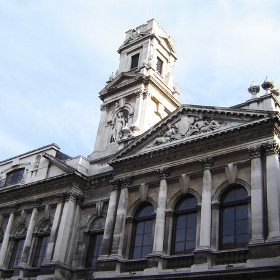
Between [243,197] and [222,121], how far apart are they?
417 centimetres

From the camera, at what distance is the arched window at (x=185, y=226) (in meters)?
20.1

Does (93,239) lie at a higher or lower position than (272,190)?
lower

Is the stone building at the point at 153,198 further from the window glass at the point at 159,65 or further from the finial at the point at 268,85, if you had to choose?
the window glass at the point at 159,65

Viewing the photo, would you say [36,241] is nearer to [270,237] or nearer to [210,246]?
[210,246]

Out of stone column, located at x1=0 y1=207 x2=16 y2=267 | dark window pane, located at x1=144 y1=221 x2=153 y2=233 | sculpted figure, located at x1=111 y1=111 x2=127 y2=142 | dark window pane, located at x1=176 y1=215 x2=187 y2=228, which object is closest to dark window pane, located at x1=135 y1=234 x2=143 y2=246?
dark window pane, located at x1=144 y1=221 x2=153 y2=233

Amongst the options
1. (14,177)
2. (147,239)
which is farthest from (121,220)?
(14,177)

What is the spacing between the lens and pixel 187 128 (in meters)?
22.9

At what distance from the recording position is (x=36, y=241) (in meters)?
26.5

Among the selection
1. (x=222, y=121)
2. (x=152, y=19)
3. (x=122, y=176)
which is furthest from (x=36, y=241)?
(x=152, y=19)

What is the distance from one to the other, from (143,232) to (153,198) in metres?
1.78

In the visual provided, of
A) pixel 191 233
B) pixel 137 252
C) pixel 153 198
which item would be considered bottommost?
pixel 137 252

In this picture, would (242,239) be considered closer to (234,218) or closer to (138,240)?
(234,218)

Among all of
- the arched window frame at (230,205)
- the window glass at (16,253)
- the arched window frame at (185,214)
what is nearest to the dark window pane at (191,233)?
the arched window frame at (185,214)

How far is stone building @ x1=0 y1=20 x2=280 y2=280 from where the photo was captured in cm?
1841
